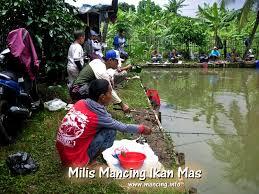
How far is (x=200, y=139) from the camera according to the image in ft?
24.0

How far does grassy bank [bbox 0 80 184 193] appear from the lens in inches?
156

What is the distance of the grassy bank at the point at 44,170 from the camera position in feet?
13.0

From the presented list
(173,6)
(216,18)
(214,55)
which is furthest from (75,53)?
(173,6)

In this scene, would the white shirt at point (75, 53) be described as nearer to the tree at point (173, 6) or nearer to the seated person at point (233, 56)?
the seated person at point (233, 56)

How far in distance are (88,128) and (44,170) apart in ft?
3.22

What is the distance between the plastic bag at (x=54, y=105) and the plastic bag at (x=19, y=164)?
101 inches

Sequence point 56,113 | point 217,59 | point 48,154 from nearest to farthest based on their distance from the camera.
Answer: point 48,154 → point 56,113 → point 217,59

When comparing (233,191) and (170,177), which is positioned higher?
(170,177)

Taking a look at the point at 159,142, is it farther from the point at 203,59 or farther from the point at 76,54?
the point at 203,59

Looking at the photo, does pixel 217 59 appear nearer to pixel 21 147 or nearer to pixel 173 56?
pixel 173 56

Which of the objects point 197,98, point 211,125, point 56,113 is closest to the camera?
point 56,113

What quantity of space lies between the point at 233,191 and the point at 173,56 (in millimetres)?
17718

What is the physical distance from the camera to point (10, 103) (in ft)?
17.6

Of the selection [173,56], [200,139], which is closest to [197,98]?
[200,139]
